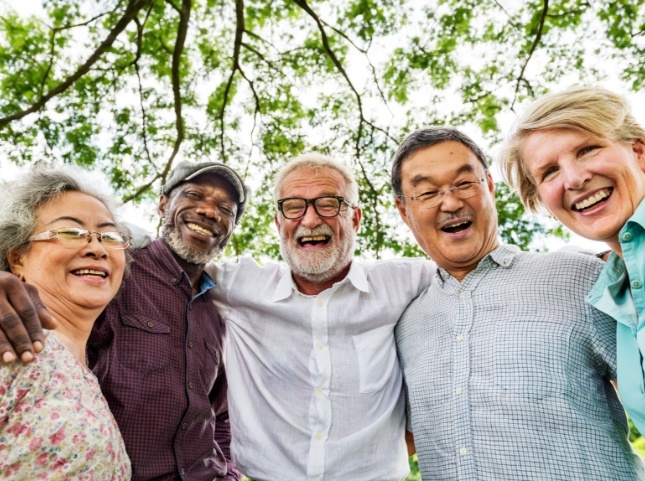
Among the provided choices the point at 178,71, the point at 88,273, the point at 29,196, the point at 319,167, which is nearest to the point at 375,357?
the point at 319,167

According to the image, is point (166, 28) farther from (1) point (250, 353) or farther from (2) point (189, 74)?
(1) point (250, 353)

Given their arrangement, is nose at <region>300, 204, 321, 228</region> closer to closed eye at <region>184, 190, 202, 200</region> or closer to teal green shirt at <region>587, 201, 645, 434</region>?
closed eye at <region>184, 190, 202, 200</region>

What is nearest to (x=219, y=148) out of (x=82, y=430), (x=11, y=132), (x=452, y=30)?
(x=11, y=132)

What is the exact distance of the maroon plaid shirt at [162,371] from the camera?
231 cm

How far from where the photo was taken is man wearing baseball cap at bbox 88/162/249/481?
7.63 feet

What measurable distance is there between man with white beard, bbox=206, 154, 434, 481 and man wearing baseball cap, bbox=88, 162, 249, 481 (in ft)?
0.61

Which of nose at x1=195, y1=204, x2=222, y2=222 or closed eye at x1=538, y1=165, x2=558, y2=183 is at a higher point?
nose at x1=195, y1=204, x2=222, y2=222

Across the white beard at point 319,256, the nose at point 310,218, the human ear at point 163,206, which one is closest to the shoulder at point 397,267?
the white beard at point 319,256

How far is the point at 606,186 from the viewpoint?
1942mm

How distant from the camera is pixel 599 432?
6.53 feet

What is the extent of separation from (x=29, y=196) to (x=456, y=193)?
208cm

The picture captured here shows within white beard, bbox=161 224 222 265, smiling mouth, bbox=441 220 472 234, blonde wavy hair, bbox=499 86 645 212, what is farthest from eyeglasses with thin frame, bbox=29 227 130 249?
blonde wavy hair, bbox=499 86 645 212

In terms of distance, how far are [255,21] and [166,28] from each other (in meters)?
1.15

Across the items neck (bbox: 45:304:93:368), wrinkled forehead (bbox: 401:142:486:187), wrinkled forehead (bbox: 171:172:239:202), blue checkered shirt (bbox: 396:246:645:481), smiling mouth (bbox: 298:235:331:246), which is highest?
wrinkled forehead (bbox: 171:172:239:202)
